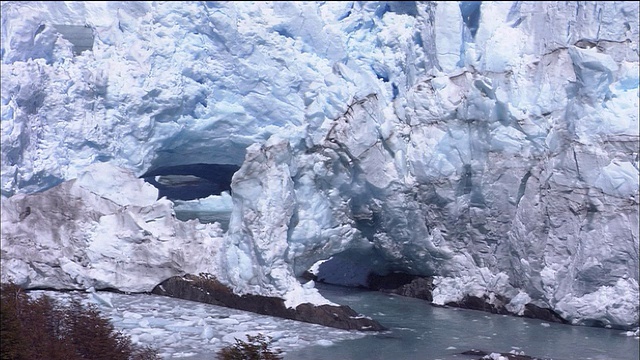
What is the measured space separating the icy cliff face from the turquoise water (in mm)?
370

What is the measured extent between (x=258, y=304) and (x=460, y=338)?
7.33ft

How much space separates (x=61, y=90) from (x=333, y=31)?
4043 mm

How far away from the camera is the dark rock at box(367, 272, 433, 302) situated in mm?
11320

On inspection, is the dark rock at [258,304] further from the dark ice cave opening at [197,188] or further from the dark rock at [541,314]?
the dark ice cave opening at [197,188]

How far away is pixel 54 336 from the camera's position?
7.22m

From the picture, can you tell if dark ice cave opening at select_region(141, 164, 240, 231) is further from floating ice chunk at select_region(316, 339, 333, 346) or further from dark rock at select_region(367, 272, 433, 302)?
floating ice chunk at select_region(316, 339, 333, 346)

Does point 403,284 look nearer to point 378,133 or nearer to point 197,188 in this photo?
point 378,133

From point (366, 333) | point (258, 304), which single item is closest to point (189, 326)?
point (258, 304)

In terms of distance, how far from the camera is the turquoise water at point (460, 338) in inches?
339

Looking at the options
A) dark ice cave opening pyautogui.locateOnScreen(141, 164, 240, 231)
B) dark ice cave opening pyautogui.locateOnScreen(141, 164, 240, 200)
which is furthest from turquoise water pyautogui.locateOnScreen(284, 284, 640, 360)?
dark ice cave opening pyautogui.locateOnScreen(141, 164, 240, 200)

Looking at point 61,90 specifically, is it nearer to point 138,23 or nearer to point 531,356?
point 138,23

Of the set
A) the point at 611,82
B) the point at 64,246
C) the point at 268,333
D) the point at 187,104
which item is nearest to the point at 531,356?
the point at 268,333

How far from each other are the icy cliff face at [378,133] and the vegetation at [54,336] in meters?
2.77

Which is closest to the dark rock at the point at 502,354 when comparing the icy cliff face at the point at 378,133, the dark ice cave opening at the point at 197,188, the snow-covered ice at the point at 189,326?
the snow-covered ice at the point at 189,326
